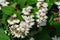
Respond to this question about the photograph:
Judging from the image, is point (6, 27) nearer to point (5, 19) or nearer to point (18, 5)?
point (5, 19)

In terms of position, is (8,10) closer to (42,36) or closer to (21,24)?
(21,24)

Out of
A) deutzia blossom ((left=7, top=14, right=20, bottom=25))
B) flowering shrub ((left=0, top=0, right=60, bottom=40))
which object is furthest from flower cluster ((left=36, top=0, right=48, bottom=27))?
deutzia blossom ((left=7, top=14, right=20, bottom=25))

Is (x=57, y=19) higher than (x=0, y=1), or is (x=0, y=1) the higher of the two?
(x=0, y=1)

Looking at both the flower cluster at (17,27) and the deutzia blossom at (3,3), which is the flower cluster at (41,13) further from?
the deutzia blossom at (3,3)

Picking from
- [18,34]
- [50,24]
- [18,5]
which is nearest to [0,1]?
[18,5]

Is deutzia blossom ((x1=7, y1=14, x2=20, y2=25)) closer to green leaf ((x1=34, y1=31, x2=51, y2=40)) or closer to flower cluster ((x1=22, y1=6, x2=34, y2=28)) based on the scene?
flower cluster ((x1=22, y1=6, x2=34, y2=28))

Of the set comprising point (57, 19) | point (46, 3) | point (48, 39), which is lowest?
point (48, 39)

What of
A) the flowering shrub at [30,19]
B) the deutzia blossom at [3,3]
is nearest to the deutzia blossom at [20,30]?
the flowering shrub at [30,19]
